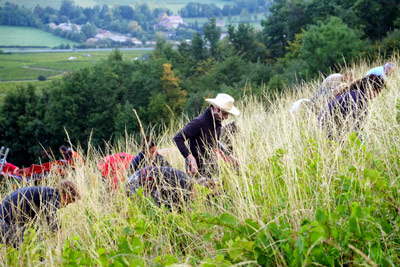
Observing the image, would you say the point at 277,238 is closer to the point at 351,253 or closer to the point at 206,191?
the point at 351,253

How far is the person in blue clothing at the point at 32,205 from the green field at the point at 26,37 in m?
145

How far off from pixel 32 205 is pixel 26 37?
500 ft

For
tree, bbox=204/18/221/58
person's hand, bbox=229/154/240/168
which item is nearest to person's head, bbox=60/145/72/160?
person's hand, bbox=229/154/240/168

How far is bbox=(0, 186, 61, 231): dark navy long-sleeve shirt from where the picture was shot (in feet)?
13.1

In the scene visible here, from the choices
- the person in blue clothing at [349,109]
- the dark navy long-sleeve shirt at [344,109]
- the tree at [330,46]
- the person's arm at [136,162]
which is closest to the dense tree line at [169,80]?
the tree at [330,46]

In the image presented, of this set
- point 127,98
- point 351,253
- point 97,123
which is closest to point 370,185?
point 351,253

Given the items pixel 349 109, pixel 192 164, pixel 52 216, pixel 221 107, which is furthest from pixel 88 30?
pixel 349 109

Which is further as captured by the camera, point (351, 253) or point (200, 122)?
point (200, 122)

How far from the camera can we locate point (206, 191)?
10.7ft

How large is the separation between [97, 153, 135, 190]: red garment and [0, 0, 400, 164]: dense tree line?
2910 centimetres

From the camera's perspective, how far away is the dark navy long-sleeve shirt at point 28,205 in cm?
398

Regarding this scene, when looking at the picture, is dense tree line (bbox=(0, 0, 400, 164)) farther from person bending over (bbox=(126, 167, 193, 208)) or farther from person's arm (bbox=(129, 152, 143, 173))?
person bending over (bbox=(126, 167, 193, 208))

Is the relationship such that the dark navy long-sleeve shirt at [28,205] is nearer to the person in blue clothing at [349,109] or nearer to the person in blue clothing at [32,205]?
the person in blue clothing at [32,205]

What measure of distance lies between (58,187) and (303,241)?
2921 millimetres
